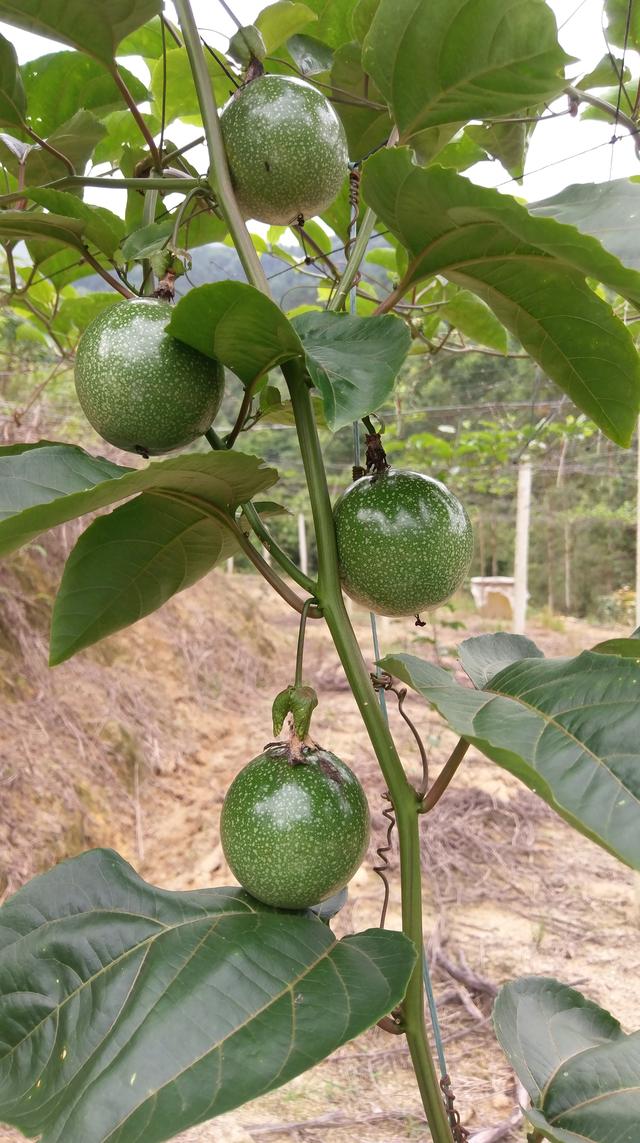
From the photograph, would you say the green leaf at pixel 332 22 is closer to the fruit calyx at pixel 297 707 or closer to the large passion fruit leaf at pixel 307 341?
the large passion fruit leaf at pixel 307 341

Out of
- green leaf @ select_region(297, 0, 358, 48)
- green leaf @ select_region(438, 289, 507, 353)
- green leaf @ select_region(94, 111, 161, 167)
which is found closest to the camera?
green leaf @ select_region(297, 0, 358, 48)

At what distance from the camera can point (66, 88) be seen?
1029 mm

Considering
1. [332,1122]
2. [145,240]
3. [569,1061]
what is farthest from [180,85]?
[332,1122]

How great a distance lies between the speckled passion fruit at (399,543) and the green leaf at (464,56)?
1.06 ft

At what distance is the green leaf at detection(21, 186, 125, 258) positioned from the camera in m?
0.70

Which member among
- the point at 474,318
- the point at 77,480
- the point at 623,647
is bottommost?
the point at 623,647

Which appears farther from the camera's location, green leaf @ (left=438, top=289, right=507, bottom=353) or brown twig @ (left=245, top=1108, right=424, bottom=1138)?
brown twig @ (left=245, top=1108, right=424, bottom=1138)

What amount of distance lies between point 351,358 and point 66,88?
73cm

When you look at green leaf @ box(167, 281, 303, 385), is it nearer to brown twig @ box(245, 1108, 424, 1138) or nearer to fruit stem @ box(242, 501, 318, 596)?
fruit stem @ box(242, 501, 318, 596)

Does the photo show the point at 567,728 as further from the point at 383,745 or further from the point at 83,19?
the point at 83,19

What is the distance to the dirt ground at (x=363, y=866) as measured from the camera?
2068 millimetres

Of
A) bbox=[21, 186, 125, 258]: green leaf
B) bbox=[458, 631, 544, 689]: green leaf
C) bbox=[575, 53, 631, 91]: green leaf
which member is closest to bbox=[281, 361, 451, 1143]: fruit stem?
bbox=[458, 631, 544, 689]: green leaf

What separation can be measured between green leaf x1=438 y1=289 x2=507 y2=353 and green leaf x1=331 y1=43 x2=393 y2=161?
17.0 inches

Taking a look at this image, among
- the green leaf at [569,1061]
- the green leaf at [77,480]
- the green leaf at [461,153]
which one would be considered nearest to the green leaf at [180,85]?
the green leaf at [461,153]
